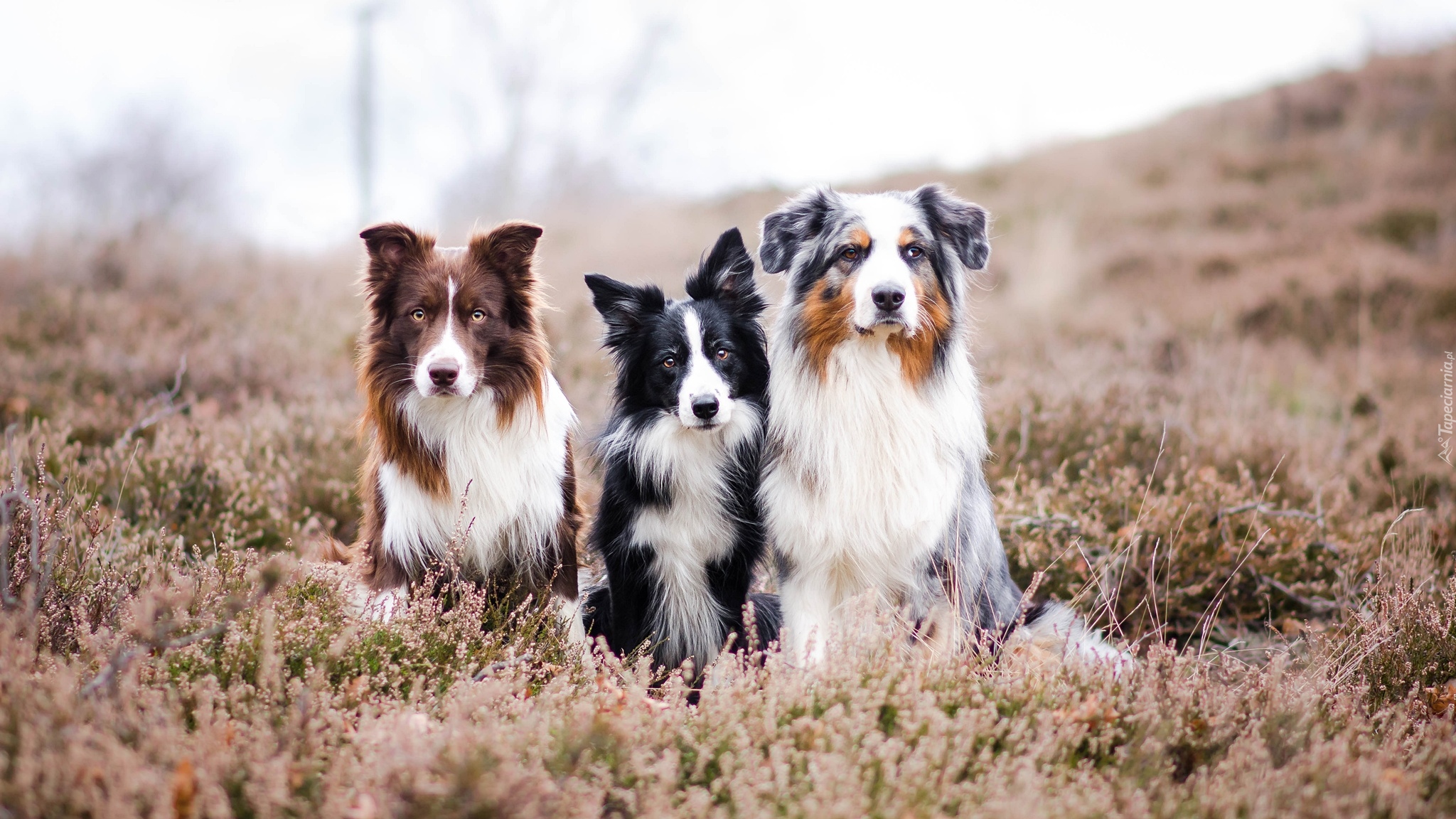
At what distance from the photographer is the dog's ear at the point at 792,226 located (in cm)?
364

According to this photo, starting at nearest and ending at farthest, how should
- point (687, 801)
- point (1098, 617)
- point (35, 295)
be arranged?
1. point (687, 801)
2. point (1098, 617)
3. point (35, 295)

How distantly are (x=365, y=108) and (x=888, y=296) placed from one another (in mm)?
22328

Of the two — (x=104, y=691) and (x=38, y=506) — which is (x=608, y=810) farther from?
(x=38, y=506)

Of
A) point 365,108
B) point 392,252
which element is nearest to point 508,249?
point 392,252

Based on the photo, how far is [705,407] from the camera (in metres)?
3.37

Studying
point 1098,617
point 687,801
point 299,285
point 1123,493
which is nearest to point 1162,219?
point 1123,493

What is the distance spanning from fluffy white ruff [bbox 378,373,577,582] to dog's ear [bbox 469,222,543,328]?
382mm

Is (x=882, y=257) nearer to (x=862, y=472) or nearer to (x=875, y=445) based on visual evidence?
(x=875, y=445)

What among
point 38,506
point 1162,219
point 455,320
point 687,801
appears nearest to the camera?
point 687,801

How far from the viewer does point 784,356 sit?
358 cm

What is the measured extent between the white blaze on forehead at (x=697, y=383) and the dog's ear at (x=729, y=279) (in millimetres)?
233

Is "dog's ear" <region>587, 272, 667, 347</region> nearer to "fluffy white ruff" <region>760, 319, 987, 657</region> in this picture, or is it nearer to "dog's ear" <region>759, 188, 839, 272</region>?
"dog's ear" <region>759, 188, 839, 272</region>

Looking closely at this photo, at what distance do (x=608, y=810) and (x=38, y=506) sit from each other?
2348 mm

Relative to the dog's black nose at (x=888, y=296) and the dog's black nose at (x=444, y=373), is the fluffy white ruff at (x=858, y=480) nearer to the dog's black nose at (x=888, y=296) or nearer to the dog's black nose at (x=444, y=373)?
the dog's black nose at (x=888, y=296)
